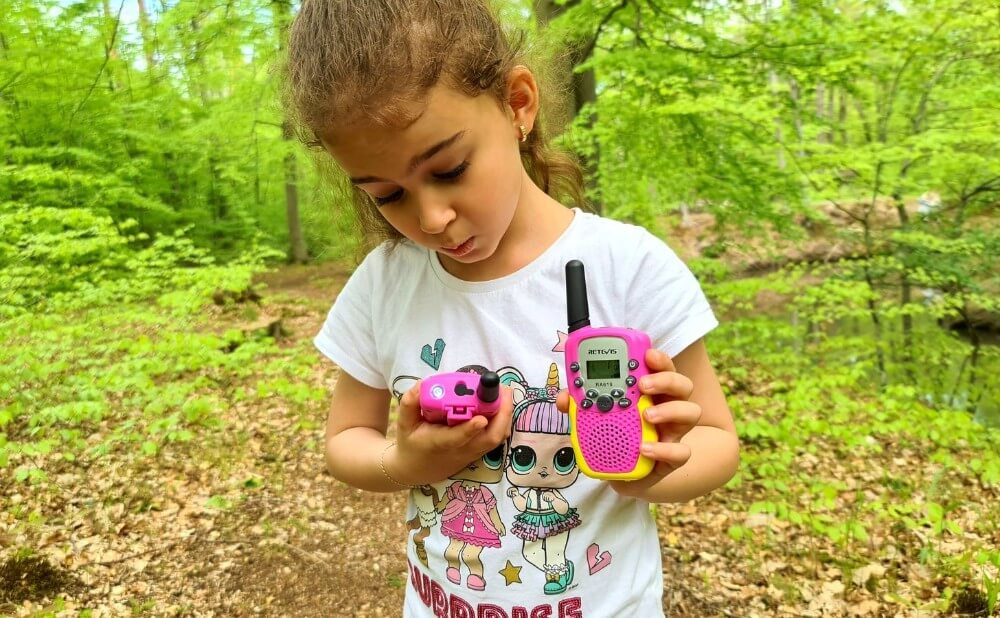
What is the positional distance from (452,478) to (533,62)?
0.90 m

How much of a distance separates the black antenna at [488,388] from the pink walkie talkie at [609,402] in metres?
0.12

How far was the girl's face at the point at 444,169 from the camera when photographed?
96cm

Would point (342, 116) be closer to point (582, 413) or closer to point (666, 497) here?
point (582, 413)

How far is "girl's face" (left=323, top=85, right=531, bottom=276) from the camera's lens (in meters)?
0.96

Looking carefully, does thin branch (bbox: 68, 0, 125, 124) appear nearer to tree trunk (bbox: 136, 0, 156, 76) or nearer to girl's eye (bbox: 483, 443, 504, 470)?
tree trunk (bbox: 136, 0, 156, 76)

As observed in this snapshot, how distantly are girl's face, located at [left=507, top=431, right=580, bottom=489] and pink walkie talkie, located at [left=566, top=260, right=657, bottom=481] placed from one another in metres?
0.14

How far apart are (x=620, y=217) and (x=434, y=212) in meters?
6.18

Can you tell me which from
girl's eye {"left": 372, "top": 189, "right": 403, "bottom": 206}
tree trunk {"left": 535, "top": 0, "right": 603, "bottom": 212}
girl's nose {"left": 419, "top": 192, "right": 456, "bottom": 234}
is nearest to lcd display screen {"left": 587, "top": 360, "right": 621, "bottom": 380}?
girl's nose {"left": 419, "top": 192, "right": 456, "bottom": 234}

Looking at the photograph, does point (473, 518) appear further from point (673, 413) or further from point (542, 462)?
point (673, 413)

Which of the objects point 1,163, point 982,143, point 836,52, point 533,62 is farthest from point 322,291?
point 533,62

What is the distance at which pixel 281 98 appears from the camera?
1269 millimetres

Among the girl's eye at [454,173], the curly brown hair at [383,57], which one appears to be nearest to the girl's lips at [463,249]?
the girl's eye at [454,173]

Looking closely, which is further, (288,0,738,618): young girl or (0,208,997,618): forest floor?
(0,208,997,618): forest floor

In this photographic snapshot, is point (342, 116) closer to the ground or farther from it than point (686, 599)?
farther from it
